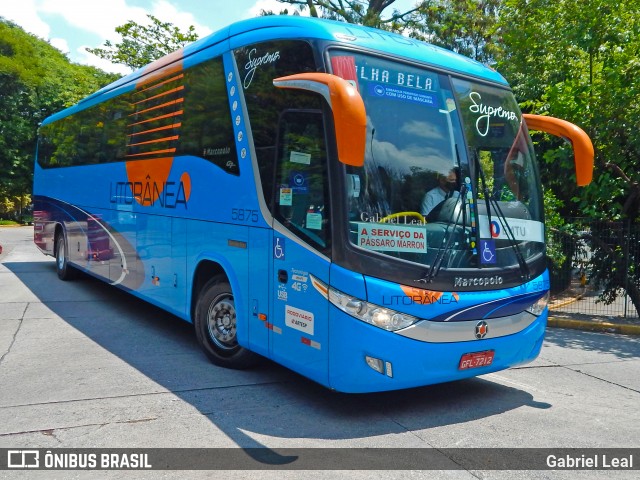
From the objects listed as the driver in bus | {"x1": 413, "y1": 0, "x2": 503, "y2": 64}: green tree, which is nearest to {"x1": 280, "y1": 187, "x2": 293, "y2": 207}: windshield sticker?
the driver in bus

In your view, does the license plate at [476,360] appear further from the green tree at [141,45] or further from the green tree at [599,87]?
the green tree at [141,45]

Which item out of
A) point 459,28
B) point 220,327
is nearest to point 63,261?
point 220,327

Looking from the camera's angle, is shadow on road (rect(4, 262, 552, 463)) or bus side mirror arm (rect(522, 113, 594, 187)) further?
bus side mirror arm (rect(522, 113, 594, 187))

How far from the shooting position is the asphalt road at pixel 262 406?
470 centimetres

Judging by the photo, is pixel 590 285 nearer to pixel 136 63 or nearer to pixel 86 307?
pixel 86 307

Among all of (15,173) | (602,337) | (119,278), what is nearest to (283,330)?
(119,278)

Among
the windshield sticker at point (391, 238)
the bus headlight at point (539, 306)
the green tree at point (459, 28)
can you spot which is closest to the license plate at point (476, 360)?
the bus headlight at point (539, 306)

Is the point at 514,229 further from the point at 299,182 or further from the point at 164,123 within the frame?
the point at 164,123

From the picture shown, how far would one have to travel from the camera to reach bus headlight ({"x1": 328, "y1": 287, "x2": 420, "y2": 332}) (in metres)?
4.79

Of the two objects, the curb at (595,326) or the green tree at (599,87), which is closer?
the curb at (595,326)

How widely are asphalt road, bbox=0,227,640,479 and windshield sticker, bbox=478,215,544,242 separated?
1570 mm

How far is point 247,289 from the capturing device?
601 centimetres

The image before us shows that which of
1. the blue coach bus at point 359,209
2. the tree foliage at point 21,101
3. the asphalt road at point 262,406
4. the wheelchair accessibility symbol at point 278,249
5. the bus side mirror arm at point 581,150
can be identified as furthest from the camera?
the tree foliage at point 21,101

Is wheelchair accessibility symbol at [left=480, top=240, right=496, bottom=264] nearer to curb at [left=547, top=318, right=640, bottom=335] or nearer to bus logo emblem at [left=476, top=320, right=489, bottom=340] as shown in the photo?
bus logo emblem at [left=476, top=320, right=489, bottom=340]
